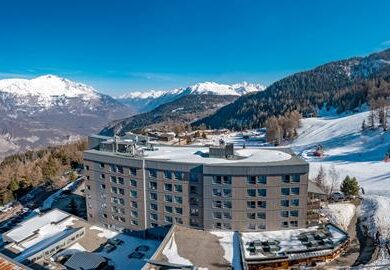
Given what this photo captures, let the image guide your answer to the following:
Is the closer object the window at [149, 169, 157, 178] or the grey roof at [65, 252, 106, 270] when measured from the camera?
the grey roof at [65, 252, 106, 270]

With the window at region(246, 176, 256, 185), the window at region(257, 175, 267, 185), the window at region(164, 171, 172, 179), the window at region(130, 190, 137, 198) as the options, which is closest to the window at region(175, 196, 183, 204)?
the window at region(164, 171, 172, 179)

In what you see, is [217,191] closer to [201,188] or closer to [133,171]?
[201,188]

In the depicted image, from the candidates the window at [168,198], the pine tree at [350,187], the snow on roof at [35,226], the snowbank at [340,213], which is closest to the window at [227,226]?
the window at [168,198]

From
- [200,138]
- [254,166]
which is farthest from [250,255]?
[200,138]

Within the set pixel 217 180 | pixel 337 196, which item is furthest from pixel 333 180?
pixel 217 180

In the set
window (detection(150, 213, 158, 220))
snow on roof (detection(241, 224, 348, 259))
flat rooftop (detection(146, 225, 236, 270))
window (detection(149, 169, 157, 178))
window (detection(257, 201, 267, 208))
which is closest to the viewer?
flat rooftop (detection(146, 225, 236, 270))

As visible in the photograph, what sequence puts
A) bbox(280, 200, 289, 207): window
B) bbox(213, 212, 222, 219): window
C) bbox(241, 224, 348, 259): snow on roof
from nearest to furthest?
bbox(241, 224, 348, 259): snow on roof → bbox(280, 200, 289, 207): window → bbox(213, 212, 222, 219): window

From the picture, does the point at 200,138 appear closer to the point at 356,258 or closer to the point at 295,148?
the point at 295,148

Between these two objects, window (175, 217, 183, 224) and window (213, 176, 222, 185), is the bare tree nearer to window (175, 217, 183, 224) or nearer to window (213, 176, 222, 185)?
window (213, 176, 222, 185)
